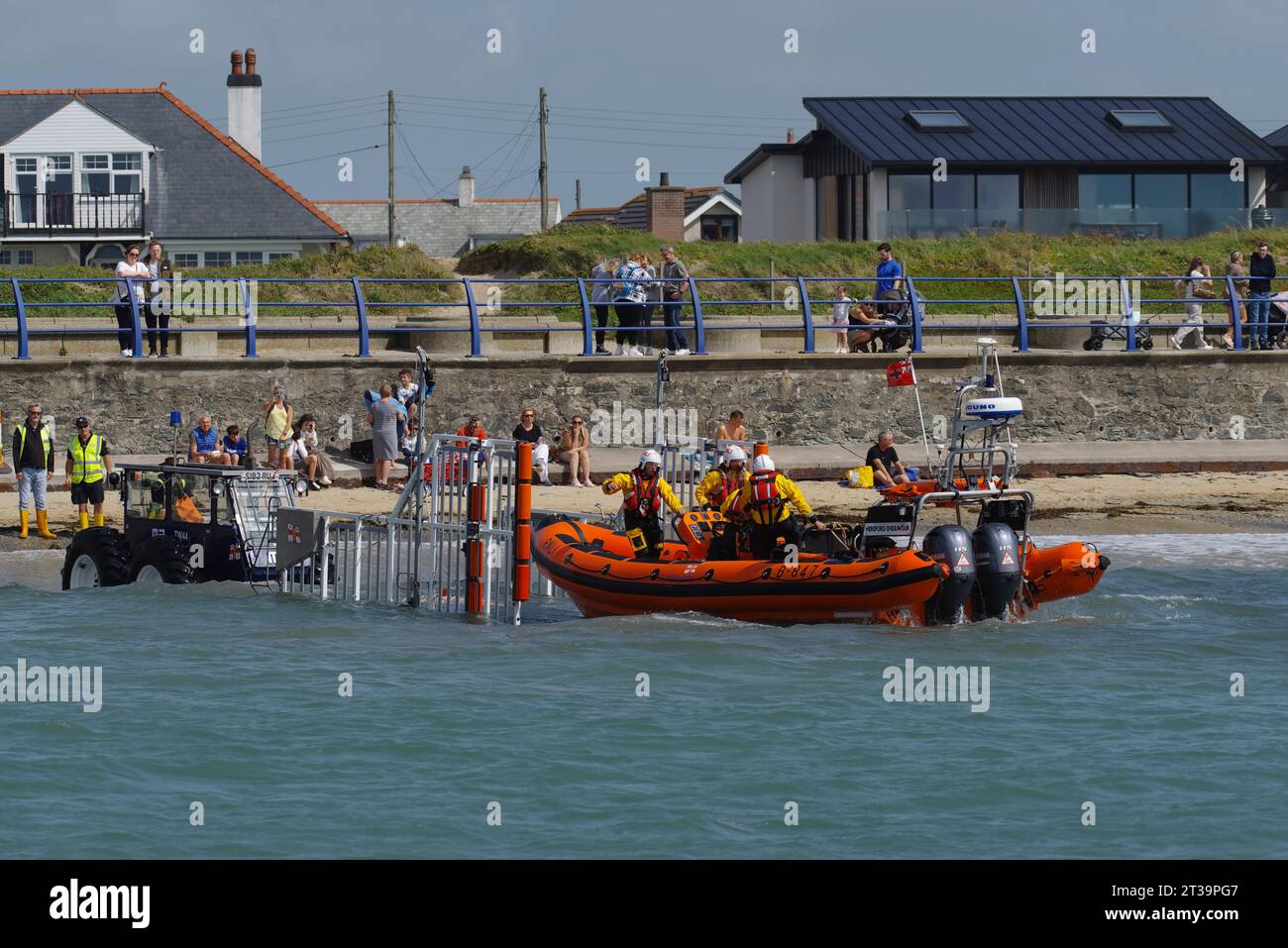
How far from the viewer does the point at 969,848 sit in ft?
37.7

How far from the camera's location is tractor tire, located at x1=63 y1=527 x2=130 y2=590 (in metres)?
18.0

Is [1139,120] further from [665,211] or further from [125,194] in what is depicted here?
[125,194]

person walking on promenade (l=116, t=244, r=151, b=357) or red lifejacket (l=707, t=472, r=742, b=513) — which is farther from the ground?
person walking on promenade (l=116, t=244, r=151, b=357)

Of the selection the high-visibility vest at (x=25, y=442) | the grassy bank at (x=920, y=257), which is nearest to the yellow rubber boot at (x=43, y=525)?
the high-visibility vest at (x=25, y=442)

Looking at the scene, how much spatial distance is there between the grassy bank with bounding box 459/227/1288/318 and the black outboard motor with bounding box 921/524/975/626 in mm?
21929

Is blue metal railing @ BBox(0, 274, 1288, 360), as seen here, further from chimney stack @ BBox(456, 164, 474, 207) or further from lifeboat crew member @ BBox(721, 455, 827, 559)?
chimney stack @ BBox(456, 164, 474, 207)

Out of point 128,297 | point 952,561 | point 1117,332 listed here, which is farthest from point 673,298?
point 952,561

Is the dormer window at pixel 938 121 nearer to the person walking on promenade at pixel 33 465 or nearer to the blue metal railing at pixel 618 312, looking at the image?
the blue metal railing at pixel 618 312

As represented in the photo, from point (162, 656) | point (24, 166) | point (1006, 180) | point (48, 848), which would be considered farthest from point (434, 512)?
point (24, 166)

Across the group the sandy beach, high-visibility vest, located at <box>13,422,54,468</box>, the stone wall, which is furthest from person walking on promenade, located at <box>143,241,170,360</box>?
high-visibility vest, located at <box>13,422,54,468</box>
